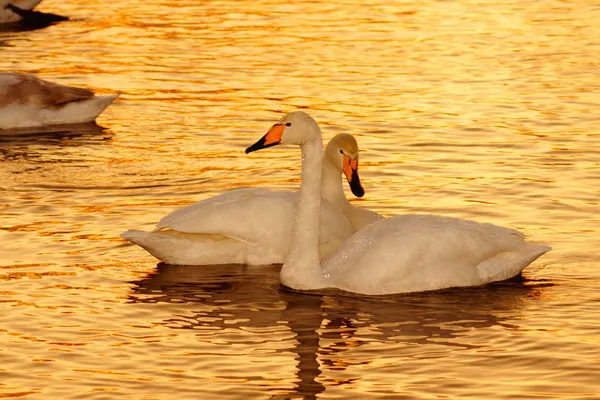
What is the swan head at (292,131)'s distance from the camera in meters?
11.6

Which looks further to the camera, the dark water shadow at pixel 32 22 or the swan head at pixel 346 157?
the dark water shadow at pixel 32 22

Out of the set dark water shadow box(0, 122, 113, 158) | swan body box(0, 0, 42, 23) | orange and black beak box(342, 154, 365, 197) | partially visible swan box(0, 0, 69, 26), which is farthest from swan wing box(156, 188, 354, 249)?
swan body box(0, 0, 42, 23)

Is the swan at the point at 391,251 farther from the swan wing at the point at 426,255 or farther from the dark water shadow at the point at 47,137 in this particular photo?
the dark water shadow at the point at 47,137

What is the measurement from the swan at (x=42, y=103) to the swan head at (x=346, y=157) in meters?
7.30

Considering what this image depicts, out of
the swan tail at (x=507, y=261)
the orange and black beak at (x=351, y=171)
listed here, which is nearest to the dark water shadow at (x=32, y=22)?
the orange and black beak at (x=351, y=171)

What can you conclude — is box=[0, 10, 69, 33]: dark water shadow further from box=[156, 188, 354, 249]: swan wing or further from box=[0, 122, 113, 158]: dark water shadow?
box=[156, 188, 354, 249]: swan wing

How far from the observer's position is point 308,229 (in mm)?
11781

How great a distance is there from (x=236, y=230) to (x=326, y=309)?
137 centimetres

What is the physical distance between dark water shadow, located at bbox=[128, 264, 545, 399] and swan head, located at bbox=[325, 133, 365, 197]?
3.40 ft

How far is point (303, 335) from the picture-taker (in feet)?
35.0

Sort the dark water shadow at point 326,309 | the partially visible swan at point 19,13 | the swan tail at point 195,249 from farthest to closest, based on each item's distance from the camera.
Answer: the partially visible swan at point 19,13
the swan tail at point 195,249
the dark water shadow at point 326,309

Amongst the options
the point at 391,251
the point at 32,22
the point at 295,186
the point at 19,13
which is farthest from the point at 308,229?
the point at 19,13

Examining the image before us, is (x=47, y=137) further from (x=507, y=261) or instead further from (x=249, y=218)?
(x=507, y=261)

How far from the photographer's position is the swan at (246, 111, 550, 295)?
37.5 feet
